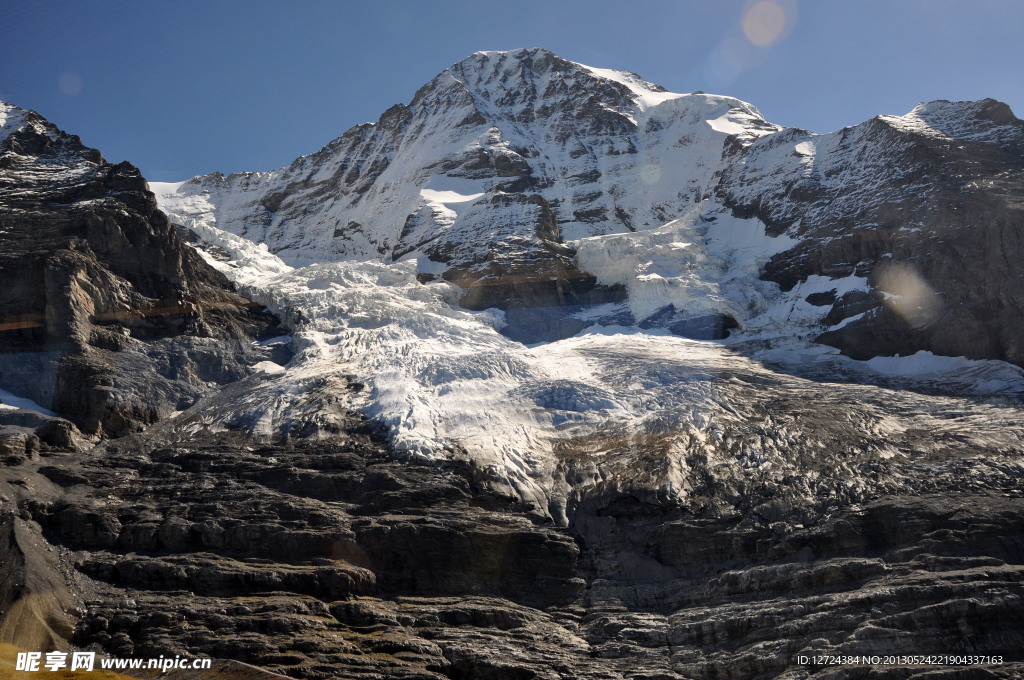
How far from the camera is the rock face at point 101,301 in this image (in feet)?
279

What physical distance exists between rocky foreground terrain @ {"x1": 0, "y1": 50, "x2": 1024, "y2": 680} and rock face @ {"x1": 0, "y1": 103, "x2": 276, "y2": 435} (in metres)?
0.36

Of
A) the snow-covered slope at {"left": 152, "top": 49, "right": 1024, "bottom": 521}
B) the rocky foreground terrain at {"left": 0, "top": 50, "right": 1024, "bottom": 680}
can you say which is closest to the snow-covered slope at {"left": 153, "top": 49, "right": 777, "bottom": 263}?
the snow-covered slope at {"left": 152, "top": 49, "right": 1024, "bottom": 521}

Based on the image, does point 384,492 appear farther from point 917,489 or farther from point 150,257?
point 150,257

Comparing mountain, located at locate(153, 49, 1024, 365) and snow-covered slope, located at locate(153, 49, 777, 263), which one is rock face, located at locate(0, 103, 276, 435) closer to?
mountain, located at locate(153, 49, 1024, 365)

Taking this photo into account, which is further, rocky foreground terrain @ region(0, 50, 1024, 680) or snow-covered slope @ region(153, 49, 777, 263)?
snow-covered slope @ region(153, 49, 777, 263)

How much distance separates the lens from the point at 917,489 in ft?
221

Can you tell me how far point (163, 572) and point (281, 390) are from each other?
104 feet

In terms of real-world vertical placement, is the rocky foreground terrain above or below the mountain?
below

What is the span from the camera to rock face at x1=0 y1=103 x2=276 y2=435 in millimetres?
85062

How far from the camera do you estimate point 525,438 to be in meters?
80.4

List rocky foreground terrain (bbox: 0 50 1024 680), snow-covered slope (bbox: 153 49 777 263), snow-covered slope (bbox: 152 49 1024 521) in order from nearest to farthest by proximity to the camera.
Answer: rocky foreground terrain (bbox: 0 50 1024 680) < snow-covered slope (bbox: 152 49 1024 521) < snow-covered slope (bbox: 153 49 777 263)

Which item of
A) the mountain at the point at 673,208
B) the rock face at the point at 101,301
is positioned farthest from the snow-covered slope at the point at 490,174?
the rock face at the point at 101,301

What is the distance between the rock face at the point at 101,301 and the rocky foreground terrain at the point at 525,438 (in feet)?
1.18

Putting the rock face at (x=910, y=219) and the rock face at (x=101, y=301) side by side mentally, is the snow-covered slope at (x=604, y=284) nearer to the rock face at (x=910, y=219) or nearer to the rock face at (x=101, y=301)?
the rock face at (x=910, y=219)
